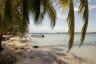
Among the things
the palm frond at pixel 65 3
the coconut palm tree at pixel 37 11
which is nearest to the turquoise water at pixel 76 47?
the coconut palm tree at pixel 37 11

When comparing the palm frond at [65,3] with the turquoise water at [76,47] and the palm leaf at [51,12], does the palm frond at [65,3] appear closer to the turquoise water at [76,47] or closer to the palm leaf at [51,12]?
the turquoise water at [76,47]

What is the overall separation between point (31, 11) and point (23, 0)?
1151 millimetres

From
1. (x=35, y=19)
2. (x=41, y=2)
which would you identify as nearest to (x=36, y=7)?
(x=41, y=2)

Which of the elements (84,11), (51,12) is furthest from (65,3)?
(51,12)

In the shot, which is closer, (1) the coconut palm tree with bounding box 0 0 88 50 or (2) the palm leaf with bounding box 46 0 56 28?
(1) the coconut palm tree with bounding box 0 0 88 50

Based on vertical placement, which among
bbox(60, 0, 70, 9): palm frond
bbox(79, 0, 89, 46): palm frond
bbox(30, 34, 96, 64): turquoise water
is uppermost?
bbox(60, 0, 70, 9): palm frond

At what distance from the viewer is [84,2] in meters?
7.48

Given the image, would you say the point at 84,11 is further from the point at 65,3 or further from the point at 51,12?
the point at 51,12

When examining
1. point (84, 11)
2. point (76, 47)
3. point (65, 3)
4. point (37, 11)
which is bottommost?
point (76, 47)

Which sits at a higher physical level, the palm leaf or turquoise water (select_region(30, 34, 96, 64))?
the palm leaf

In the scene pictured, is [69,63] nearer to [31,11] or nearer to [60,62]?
[60,62]

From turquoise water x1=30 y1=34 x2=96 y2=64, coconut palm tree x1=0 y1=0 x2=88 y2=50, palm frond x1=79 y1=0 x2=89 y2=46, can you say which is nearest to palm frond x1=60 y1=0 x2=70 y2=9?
coconut palm tree x1=0 y1=0 x2=88 y2=50

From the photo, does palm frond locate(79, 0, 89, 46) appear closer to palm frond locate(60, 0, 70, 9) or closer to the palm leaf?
palm frond locate(60, 0, 70, 9)

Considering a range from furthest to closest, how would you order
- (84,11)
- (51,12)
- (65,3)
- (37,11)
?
(51,12) → (37,11) → (65,3) → (84,11)
